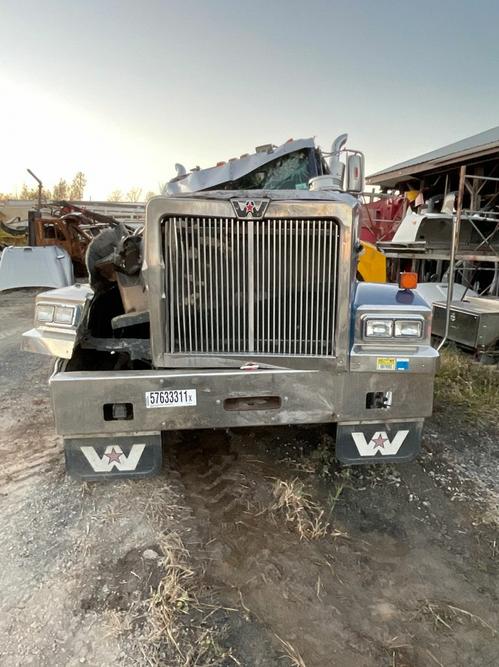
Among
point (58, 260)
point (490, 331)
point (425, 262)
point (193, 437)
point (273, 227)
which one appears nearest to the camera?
point (273, 227)

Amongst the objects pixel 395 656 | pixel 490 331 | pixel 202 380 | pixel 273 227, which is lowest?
pixel 395 656

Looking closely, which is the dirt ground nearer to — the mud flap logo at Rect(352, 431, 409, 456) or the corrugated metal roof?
the mud flap logo at Rect(352, 431, 409, 456)

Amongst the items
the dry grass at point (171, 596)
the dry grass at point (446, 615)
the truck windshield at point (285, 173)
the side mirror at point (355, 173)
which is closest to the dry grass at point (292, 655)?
the dry grass at point (171, 596)

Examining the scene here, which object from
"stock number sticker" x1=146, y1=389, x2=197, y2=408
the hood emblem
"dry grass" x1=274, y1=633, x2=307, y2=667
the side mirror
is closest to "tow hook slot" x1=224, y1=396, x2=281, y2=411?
"stock number sticker" x1=146, y1=389, x2=197, y2=408

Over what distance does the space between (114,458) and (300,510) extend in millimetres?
1238

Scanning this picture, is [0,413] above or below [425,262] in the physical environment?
below

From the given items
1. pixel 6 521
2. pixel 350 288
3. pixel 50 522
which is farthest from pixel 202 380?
pixel 6 521

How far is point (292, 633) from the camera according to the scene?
2064 mm

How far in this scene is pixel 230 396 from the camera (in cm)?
283

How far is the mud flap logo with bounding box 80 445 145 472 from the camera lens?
3.00 meters

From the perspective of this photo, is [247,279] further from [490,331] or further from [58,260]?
[58,260]

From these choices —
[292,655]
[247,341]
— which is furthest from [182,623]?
[247,341]

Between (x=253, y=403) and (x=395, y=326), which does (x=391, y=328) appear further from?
(x=253, y=403)

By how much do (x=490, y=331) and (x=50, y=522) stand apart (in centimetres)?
555
